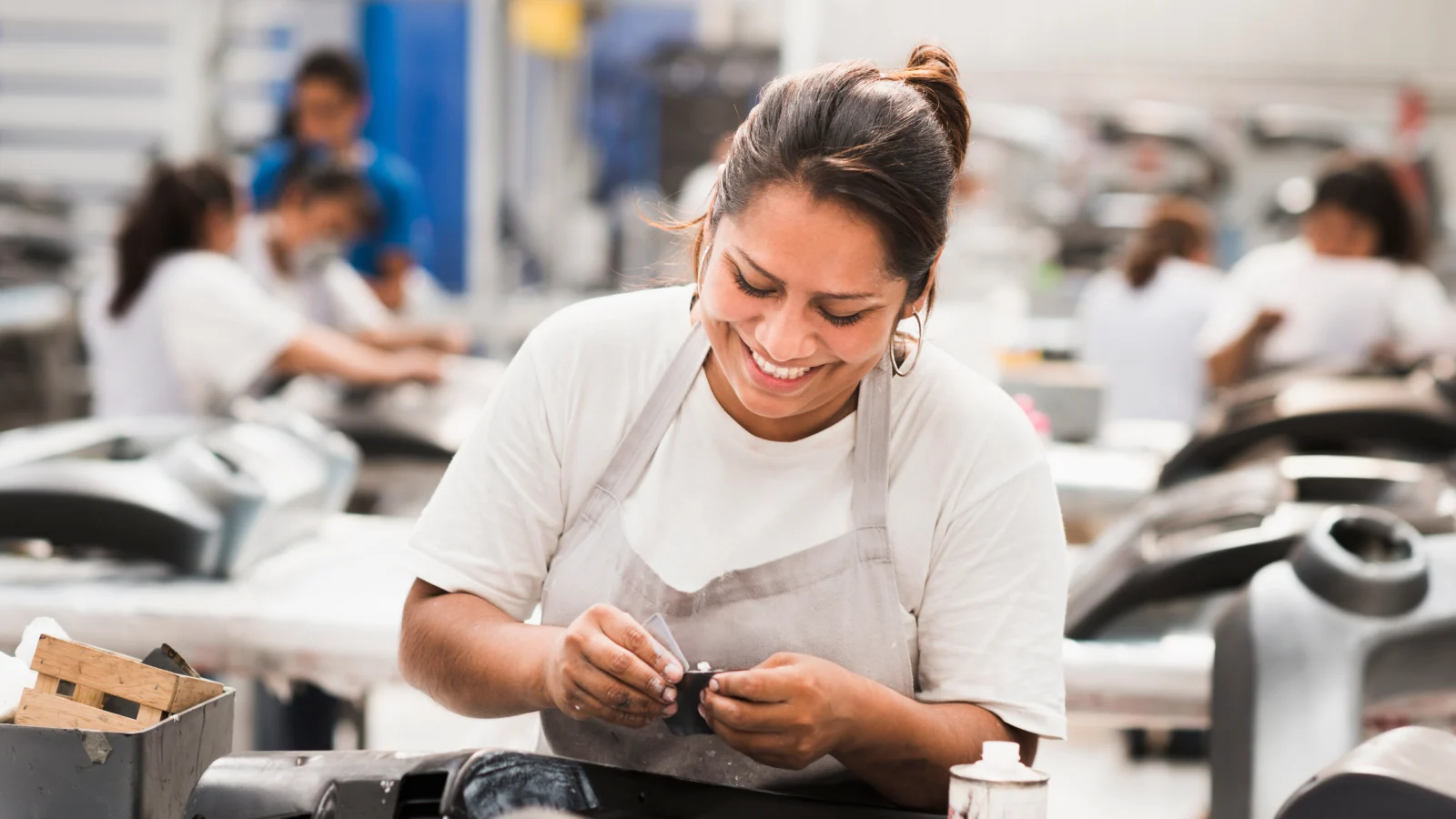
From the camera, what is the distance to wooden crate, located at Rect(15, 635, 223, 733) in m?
1.41

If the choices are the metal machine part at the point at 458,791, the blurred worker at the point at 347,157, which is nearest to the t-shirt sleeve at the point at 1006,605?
the metal machine part at the point at 458,791

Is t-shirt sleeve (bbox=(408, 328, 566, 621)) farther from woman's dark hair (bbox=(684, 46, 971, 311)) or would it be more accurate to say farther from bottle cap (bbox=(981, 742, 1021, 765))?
bottle cap (bbox=(981, 742, 1021, 765))

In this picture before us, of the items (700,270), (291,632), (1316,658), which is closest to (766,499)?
(700,270)

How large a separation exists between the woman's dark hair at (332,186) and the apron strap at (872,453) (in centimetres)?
367

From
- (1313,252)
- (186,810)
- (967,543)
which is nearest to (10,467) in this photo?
(186,810)

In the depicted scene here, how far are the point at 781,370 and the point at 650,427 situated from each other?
211 mm

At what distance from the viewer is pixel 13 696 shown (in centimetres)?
144

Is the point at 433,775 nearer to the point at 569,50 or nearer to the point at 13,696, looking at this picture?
the point at 13,696

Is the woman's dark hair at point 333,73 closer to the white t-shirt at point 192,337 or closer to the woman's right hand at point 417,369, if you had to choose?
the woman's right hand at point 417,369

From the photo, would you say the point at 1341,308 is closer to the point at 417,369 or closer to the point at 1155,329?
the point at 1155,329

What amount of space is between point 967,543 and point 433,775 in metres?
0.58

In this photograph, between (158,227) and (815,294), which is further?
Result: (158,227)

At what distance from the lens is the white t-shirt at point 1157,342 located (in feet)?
18.9

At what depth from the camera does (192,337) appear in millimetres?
3736
